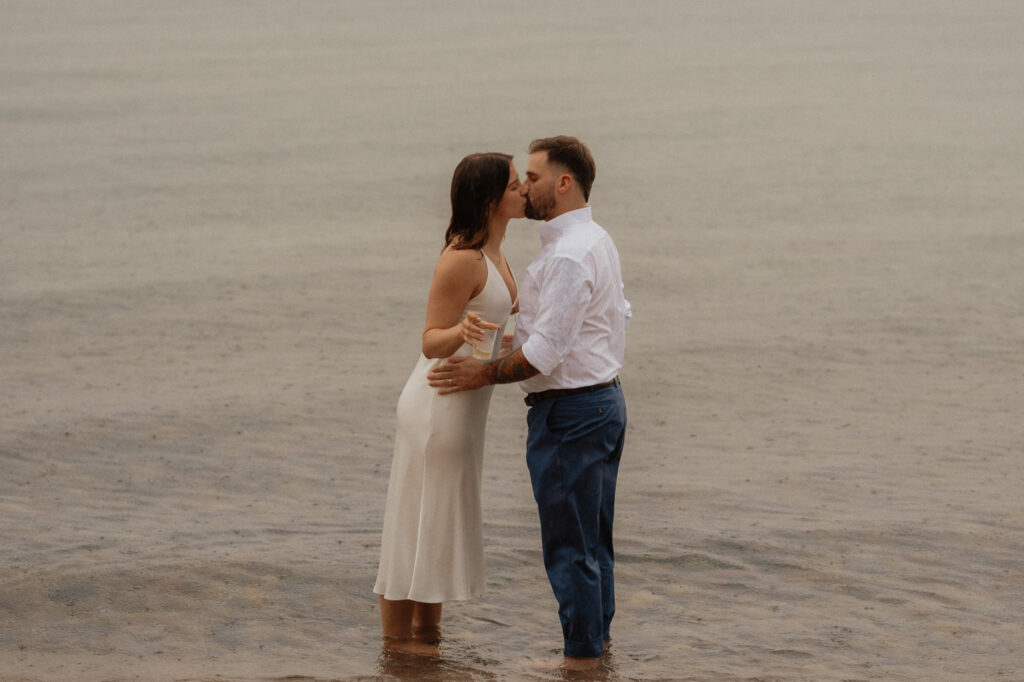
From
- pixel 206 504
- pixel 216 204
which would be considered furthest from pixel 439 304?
pixel 216 204

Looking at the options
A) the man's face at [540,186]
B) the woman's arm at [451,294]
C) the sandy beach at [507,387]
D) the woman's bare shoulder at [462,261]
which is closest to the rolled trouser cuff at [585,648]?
the sandy beach at [507,387]

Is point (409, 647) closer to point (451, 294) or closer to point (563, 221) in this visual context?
point (451, 294)

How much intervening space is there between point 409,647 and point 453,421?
94 centimetres

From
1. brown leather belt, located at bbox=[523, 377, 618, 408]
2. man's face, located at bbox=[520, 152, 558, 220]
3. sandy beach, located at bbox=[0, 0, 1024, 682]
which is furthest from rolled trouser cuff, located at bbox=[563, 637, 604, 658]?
man's face, located at bbox=[520, 152, 558, 220]

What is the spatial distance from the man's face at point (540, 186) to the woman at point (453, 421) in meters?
0.05

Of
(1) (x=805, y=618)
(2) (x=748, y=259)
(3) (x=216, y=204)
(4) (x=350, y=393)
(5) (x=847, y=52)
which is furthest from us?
(5) (x=847, y=52)

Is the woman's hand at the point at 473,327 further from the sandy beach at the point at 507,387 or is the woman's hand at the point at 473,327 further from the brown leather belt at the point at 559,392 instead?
the sandy beach at the point at 507,387

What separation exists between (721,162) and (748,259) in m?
5.68

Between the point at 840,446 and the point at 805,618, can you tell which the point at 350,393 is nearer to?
the point at 840,446

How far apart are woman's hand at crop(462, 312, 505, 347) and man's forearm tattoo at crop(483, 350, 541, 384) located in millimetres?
112

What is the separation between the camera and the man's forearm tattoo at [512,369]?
14.3 feet

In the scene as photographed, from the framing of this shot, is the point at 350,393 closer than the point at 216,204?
Yes

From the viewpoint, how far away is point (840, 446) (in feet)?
26.5

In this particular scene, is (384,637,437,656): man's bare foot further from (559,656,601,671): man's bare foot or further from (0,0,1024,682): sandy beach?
(559,656,601,671): man's bare foot
